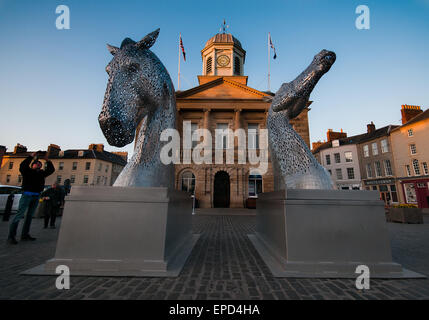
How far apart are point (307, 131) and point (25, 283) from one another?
21.6 m

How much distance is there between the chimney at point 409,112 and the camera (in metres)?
22.2

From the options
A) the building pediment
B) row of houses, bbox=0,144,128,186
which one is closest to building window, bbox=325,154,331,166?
the building pediment

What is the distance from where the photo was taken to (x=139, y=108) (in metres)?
3.19

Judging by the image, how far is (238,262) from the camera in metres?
3.20

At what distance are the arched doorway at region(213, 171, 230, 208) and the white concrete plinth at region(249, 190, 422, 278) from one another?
1629 centimetres

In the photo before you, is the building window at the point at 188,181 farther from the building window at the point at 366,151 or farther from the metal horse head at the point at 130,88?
the building window at the point at 366,151

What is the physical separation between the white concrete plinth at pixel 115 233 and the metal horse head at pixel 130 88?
873 millimetres

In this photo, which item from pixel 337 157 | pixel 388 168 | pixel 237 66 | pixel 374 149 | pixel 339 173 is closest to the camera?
pixel 388 168

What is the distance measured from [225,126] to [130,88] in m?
17.8

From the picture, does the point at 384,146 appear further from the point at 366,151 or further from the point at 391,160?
the point at 366,151

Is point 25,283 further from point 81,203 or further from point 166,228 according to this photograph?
point 166,228

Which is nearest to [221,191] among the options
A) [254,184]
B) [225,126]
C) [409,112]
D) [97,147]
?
[254,184]

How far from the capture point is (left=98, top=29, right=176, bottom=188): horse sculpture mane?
9.01 feet
